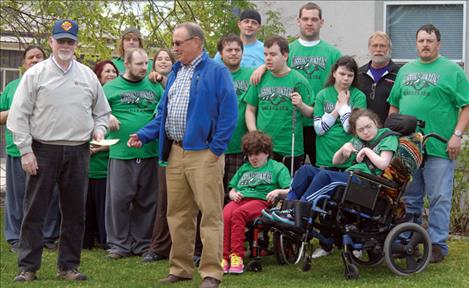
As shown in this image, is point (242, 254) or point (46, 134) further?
point (242, 254)

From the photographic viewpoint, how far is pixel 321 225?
8.61 m

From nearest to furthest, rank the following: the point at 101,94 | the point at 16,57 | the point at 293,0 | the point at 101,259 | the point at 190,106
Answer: the point at 190,106 < the point at 101,94 < the point at 101,259 < the point at 293,0 < the point at 16,57

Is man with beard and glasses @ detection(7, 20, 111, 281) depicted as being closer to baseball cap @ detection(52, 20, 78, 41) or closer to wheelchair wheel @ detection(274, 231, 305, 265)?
baseball cap @ detection(52, 20, 78, 41)

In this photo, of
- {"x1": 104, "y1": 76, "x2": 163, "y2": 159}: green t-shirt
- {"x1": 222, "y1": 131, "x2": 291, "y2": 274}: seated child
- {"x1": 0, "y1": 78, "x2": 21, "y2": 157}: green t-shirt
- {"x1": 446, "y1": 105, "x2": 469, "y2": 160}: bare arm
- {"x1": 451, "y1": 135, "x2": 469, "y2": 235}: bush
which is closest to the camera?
{"x1": 222, "y1": 131, "x2": 291, "y2": 274}: seated child

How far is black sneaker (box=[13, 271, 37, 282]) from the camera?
337 inches

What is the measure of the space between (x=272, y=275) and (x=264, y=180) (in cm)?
94

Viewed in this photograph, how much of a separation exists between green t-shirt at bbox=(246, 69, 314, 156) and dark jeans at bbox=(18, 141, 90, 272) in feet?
6.17

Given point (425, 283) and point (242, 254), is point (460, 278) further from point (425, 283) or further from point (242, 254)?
point (242, 254)

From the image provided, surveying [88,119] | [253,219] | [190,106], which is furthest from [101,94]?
[253,219]

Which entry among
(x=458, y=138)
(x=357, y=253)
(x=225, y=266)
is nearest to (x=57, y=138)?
(x=225, y=266)

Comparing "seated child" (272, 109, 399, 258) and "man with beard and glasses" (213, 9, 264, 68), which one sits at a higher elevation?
"man with beard and glasses" (213, 9, 264, 68)

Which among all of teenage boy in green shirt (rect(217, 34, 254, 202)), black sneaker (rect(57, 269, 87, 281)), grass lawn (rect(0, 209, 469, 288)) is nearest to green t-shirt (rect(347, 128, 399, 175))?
grass lawn (rect(0, 209, 469, 288))

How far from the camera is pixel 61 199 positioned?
8680 millimetres

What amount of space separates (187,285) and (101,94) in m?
1.88
